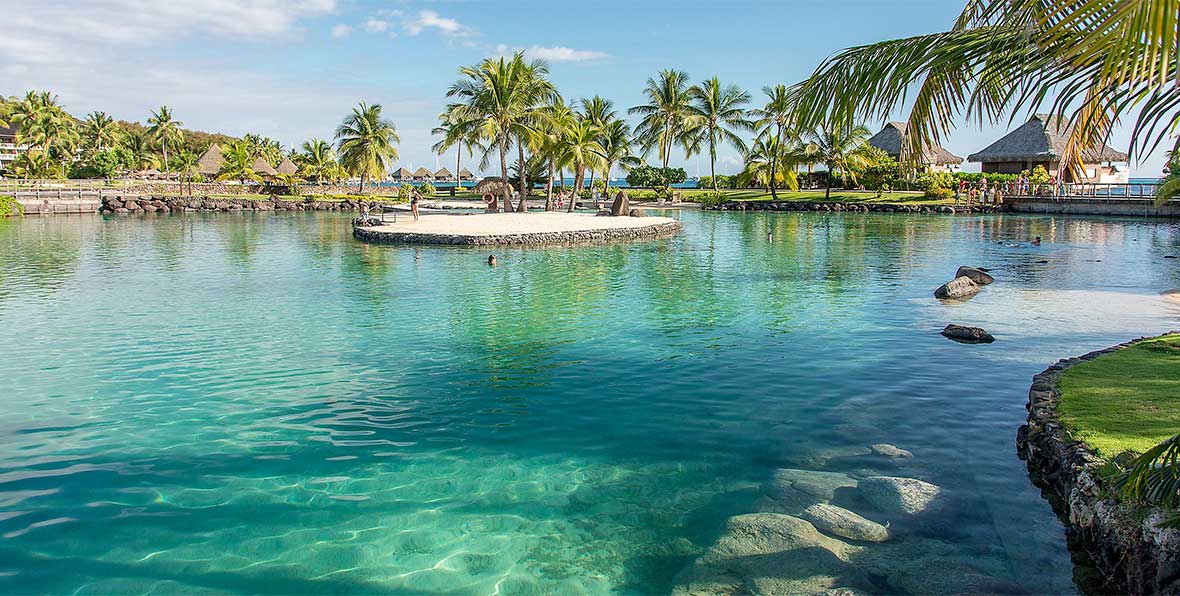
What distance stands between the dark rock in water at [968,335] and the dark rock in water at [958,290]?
163 inches

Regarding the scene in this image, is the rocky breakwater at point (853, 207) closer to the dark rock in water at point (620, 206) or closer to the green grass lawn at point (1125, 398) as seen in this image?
the dark rock in water at point (620, 206)

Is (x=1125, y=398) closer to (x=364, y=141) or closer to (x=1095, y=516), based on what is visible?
(x=1095, y=516)

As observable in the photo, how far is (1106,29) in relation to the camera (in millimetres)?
4066

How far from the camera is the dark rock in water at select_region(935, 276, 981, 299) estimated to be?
16172mm

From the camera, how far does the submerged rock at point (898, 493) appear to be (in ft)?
20.1

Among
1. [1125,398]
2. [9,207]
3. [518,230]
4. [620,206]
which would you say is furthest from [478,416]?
[9,207]

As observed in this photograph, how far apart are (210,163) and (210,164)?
0.14 meters

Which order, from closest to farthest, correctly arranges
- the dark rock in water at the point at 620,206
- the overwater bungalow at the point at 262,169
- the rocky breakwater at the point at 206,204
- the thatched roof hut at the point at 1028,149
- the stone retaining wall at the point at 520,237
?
the stone retaining wall at the point at 520,237
the dark rock in water at the point at 620,206
the rocky breakwater at the point at 206,204
the thatched roof hut at the point at 1028,149
the overwater bungalow at the point at 262,169

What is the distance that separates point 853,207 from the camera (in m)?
51.8

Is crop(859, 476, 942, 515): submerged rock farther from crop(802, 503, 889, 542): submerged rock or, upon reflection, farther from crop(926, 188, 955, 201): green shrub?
crop(926, 188, 955, 201): green shrub

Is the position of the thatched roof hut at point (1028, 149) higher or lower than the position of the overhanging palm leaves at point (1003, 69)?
higher

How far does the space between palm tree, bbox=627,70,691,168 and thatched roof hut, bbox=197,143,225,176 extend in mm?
45812

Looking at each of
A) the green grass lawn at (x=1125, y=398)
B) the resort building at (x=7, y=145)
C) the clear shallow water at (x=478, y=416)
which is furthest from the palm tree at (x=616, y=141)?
the resort building at (x=7, y=145)

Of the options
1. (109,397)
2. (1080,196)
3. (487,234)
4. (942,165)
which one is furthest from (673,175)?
(109,397)
